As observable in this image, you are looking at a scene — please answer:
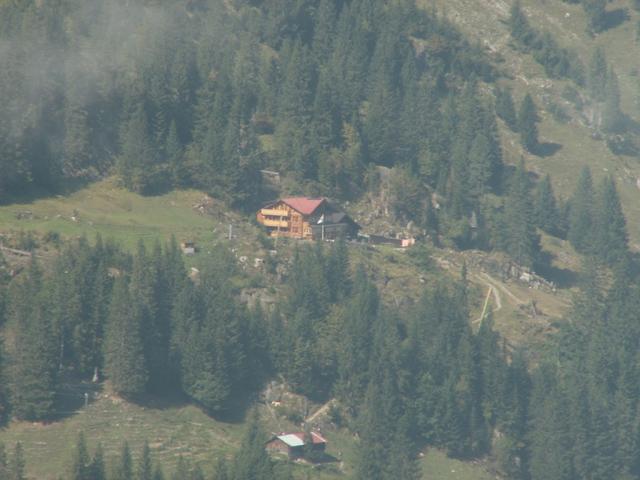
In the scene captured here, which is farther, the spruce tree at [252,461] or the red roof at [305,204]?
the red roof at [305,204]

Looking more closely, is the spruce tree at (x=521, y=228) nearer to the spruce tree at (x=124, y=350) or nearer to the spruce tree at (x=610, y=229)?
the spruce tree at (x=610, y=229)

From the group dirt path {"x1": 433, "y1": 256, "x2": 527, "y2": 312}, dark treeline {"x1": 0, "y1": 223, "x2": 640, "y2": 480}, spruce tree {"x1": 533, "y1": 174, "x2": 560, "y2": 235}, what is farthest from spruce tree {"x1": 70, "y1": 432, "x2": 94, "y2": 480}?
spruce tree {"x1": 533, "y1": 174, "x2": 560, "y2": 235}

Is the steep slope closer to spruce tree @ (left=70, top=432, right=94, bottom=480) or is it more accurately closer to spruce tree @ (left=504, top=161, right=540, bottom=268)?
spruce tree @ (left=504, top=161, right=540, bottom=268)

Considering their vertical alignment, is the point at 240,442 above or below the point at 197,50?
below

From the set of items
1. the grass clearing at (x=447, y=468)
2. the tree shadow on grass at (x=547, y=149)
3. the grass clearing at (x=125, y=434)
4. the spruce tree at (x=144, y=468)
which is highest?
the spruce tree at (x=144, y=468)

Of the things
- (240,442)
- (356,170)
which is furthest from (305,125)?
(240,442)

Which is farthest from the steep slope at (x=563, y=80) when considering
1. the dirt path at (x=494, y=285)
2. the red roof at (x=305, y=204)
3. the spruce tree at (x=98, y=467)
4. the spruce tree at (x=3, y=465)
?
the spruce tree at (x=3, y=465)

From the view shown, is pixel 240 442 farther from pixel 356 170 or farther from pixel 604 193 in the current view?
pixel 604 193
